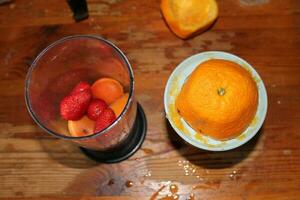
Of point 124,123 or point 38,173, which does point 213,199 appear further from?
point 38,173

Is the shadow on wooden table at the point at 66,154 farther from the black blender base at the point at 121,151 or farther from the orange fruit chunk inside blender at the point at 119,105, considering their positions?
the orange fruit chunk inside blender at the point at 119,105

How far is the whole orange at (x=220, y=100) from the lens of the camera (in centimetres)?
55

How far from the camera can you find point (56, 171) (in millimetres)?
676

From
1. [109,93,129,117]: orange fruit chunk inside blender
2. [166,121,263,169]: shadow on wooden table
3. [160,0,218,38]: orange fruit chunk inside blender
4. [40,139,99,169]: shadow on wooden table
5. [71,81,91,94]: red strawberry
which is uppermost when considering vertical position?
[160,0,218,38]: orange fruit chunk inside blender

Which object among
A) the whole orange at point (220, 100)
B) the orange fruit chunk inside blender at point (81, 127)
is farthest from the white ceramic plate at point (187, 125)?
the orange fruit chunk inside blender at point (81, 127)

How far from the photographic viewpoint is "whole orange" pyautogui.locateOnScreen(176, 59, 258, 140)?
551 mm

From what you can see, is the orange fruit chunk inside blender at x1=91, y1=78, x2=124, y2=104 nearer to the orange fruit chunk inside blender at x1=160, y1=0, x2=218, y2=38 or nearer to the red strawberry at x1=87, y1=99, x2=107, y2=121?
the red strawberry at x1=87, y1=99, x2=107, y2=121

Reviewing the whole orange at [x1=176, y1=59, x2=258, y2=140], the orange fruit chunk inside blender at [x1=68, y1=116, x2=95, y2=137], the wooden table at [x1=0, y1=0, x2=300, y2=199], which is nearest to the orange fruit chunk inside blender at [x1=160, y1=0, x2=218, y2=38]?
the wooden table at [x1=0, y1=0, x2=300, y2=199]

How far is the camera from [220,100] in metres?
0.55

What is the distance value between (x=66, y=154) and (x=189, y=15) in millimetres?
349

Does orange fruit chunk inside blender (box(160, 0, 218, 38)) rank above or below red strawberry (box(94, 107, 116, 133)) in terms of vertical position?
above

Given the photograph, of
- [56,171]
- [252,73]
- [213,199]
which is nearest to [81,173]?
[56,171]

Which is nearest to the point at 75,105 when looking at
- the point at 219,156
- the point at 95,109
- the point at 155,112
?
the point at 95,109

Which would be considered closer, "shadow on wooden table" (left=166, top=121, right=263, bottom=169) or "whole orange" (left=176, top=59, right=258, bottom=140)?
"whole orange" (left=176, top=59, right=258, bottom=140)
